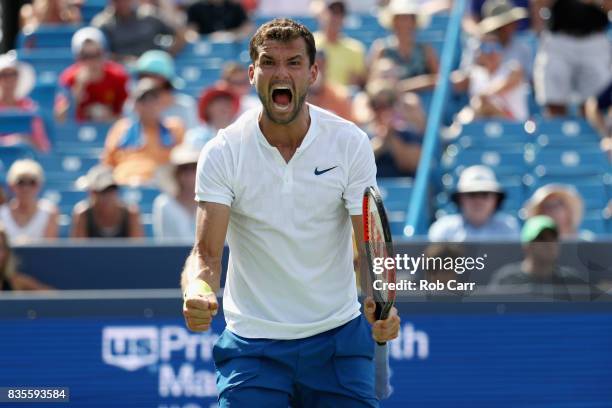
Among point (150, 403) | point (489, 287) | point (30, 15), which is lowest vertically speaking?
point (150, 403)

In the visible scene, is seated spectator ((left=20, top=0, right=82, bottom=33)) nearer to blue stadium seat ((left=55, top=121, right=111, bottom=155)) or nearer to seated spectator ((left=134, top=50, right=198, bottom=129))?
blue stadium seat ((left=55, top=121, right=111, bottom=155))

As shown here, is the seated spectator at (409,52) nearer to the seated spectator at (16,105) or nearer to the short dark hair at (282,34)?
the seated spectator at (16,105)

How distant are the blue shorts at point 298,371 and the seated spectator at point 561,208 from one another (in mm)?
4408

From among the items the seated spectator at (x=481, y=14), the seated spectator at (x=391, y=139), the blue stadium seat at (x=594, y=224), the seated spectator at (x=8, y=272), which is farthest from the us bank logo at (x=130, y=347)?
the seated spectator at (x=481, y=14)

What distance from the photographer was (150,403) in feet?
21.2

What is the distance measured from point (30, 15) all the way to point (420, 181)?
5906 mm

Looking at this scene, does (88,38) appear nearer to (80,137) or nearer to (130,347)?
(80,137)

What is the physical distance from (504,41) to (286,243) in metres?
7.19

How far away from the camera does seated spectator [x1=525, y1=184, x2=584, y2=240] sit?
8688mm

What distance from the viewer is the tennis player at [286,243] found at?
14.4 ft

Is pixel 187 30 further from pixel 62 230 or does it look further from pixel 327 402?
pixel 327 402

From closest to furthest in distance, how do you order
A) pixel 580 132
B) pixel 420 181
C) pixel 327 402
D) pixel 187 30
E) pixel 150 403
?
pixel 327 402, pixel 150 403, pixel 420 181, pixel 580 132, pixel 187 30

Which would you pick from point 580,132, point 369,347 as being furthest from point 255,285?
point 580,132

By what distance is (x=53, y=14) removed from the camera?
13.2 m
